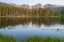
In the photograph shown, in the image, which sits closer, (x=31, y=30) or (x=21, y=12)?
(x=31, y=30)

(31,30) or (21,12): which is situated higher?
(21,12)

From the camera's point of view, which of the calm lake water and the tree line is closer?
the calm lake water

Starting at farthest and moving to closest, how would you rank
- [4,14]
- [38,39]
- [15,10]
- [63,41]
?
[15,10] → [4,14] → [38,39] → [63,41]

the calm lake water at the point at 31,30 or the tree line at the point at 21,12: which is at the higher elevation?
the tree line at the point at 21,12

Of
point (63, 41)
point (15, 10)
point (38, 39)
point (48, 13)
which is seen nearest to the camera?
point (63, 41)

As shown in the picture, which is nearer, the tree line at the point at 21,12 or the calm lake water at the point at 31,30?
the calm lake water at the point at 31,30

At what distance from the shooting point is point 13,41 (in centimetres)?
1268

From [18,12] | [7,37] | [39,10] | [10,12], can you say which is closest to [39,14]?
[39,10]

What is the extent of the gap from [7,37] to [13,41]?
0.83 metres

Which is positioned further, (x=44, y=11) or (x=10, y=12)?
(x=44, y=11)

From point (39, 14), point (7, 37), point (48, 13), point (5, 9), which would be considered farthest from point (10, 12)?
point (7, 37)

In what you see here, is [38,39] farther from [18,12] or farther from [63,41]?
[18,12]

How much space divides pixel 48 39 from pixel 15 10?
14324cm

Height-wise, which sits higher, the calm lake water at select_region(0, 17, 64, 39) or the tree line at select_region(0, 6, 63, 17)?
the tree line at select_region(0, 6, 63, 17)
